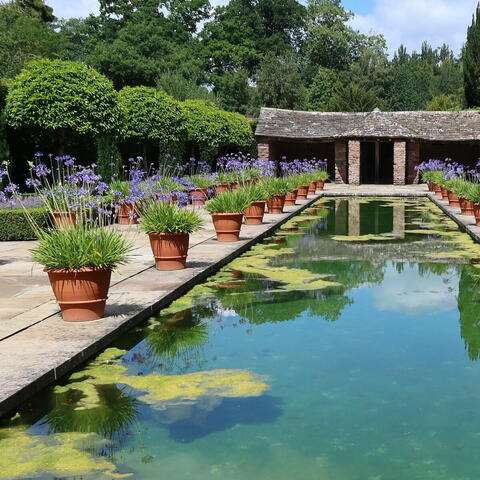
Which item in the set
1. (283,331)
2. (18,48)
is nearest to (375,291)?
(283,331)

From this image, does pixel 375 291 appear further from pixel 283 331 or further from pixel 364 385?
pixel 364 385

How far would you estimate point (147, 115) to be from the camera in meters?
25.8

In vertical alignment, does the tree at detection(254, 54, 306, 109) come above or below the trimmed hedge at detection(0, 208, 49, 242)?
above

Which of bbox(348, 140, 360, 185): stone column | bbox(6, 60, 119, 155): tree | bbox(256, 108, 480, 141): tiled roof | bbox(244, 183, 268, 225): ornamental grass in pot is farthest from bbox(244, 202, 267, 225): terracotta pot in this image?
bbox(348, 140, 360, 185): stone column

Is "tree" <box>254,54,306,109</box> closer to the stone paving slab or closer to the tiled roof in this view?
the tiled roof

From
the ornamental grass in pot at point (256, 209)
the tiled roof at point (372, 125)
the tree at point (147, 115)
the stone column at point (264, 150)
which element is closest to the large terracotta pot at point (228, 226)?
the ornamental grass in pot at point (256, 209)

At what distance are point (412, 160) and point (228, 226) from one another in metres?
28.8

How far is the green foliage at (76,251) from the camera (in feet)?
22.0

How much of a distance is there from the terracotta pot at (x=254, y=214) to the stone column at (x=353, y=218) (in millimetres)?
2125

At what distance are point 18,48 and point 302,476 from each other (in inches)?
1698

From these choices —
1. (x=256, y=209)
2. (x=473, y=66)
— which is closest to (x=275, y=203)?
(x=256, y=209)

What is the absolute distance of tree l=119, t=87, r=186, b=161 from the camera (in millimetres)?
25578

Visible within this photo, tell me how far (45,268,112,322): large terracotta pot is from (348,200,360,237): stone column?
951 cm

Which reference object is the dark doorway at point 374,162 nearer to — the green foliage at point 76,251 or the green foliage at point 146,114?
the green foliage at point 146,114
